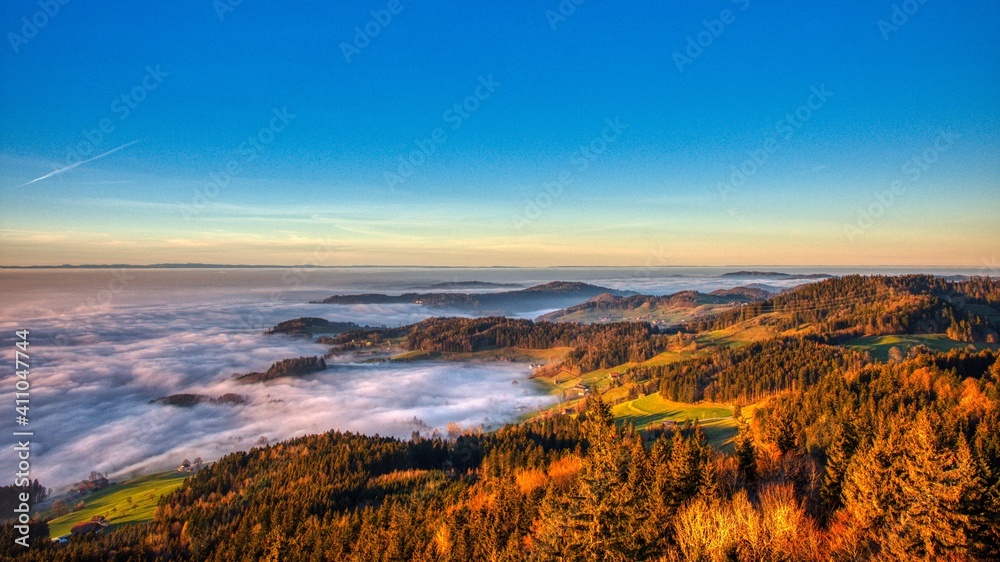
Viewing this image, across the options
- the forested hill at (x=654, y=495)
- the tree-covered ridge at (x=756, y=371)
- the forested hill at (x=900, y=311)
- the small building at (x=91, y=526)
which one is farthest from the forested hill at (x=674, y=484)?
the small building at (x=91, y=526)

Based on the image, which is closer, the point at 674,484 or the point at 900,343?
the point at 674,484

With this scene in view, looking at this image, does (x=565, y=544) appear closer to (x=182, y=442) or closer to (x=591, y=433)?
(x=591, y=433)

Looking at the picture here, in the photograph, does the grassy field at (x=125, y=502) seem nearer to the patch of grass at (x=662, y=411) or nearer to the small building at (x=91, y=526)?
the small building at (x=91, y=526)

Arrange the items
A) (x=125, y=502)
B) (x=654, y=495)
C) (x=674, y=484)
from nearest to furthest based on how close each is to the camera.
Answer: (x=654, y=495)
(x=674, y=484)
(x=125, y=502)

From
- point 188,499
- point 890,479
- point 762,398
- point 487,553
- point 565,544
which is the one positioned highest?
point 890,479

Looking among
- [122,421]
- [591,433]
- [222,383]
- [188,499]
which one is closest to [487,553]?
[591,433]

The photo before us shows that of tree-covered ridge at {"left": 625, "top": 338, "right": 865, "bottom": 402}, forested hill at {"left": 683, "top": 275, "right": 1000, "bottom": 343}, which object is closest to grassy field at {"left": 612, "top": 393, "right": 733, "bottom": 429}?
tree-covered ridge at {"left": 625, "top": 338, "right": 865, "bottom": 402}

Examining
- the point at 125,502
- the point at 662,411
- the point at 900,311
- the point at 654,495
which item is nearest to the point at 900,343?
the point at 900,311

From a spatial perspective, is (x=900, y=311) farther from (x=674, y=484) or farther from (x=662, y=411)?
(x=674, y=484)

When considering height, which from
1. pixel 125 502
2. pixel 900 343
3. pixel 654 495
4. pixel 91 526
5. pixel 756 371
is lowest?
pixel 125 502
